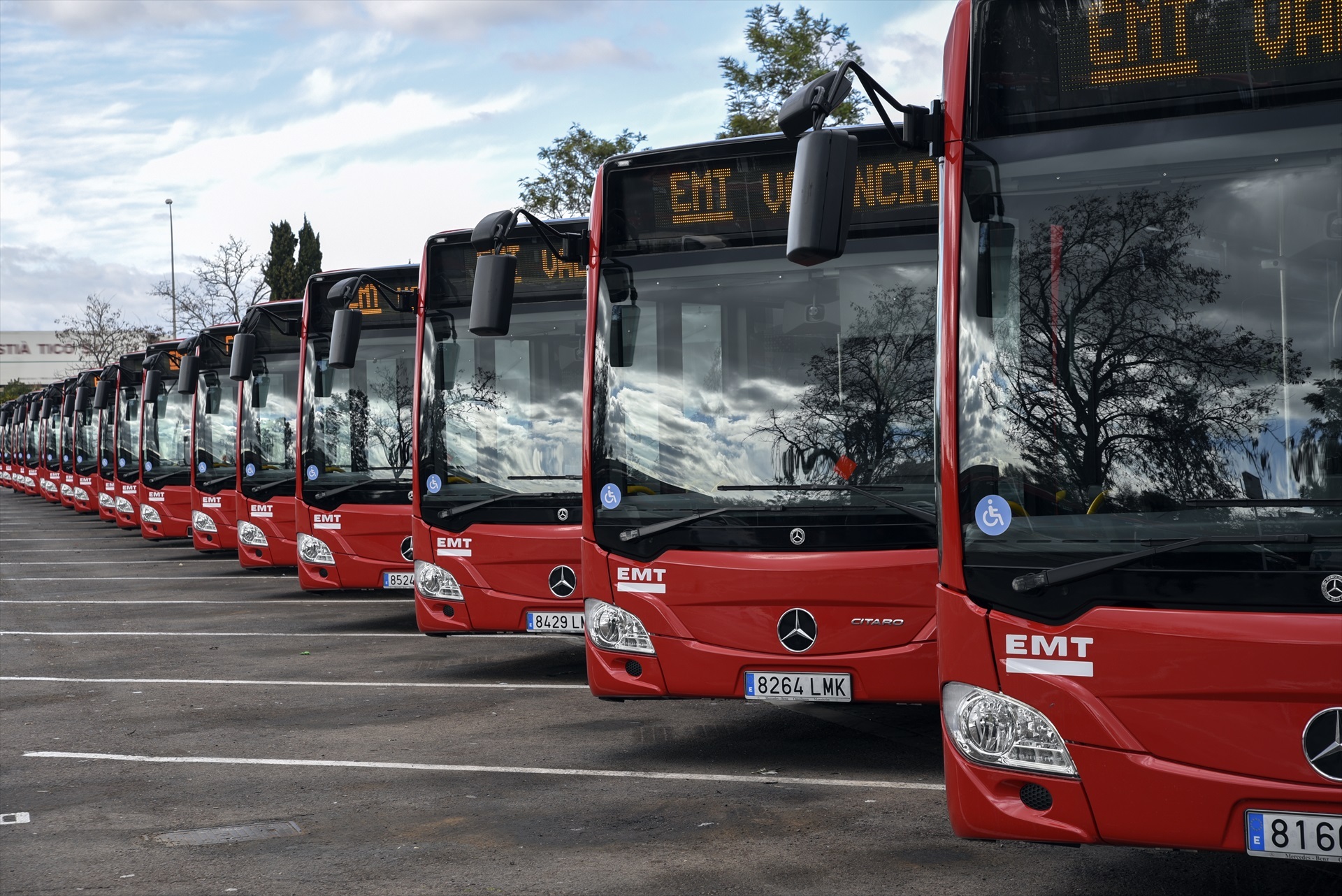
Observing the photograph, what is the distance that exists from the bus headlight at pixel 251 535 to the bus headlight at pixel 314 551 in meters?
3.55

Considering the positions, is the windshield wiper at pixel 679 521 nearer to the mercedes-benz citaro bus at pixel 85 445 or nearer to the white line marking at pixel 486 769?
the white line marking at pixel 486 769

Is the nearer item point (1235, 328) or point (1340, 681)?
point (1340, 681)

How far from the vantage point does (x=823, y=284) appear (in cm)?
718

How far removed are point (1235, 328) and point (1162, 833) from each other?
1.48 metres

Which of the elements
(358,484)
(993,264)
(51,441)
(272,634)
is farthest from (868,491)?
(51,441)

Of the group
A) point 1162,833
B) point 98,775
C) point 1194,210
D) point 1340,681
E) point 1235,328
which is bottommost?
point 98,775

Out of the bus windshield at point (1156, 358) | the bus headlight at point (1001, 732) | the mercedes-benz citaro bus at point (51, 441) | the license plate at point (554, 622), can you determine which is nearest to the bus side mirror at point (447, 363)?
the license plate at point (554, 622)

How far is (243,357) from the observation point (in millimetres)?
14922

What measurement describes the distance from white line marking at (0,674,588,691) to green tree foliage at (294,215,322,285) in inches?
2360

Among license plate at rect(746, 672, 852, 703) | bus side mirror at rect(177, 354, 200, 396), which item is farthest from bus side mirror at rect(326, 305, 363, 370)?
bus side mirror at rect(177, 354, 200, 396)

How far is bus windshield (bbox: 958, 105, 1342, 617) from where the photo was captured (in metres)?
4.41

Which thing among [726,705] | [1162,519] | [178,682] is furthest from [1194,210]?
[178,682]

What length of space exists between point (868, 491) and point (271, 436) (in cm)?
1178

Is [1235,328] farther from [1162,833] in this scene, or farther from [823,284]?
[823,284]
